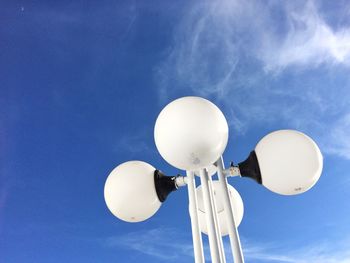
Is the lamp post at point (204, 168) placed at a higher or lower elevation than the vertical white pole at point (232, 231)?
higher

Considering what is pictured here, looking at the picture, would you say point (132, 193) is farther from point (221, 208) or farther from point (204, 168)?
point (221, 208)

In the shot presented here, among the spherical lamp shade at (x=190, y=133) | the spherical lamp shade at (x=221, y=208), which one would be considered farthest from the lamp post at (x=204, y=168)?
the spherical lamp shade at (x=221, y=208)

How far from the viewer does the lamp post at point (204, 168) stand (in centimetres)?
257

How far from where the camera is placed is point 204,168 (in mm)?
2920

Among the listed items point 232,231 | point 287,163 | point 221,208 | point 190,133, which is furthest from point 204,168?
point 221,208

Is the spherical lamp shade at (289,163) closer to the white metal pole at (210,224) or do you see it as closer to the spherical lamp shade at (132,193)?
the white metal pole at (210,224)

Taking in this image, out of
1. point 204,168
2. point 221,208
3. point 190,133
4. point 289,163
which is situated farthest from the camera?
point 221,208

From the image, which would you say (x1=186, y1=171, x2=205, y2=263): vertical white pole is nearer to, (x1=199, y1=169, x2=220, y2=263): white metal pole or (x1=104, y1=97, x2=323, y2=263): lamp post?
(x1=104, y1=97, x2=323, y2=263): lamp post

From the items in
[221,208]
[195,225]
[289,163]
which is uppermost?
[221,208]

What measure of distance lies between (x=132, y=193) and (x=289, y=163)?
1499 millimetres

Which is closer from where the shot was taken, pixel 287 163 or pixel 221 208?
pixel 287 163

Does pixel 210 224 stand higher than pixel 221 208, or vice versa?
pixel 221 208

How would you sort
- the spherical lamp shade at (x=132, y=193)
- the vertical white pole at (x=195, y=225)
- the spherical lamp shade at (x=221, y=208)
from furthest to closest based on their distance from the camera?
the spherical lamp shade at (x=221, y=208)
the spherical lamp shade at (x=132, y=193)
the vertical white pole at (x=195, y=225)

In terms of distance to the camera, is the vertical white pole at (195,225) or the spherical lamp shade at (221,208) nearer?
the vertical white pole at (195,225)
